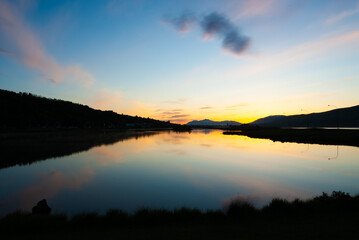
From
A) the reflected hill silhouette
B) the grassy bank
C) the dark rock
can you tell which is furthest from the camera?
the grassy bank

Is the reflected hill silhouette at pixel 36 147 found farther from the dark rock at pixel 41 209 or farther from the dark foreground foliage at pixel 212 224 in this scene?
the dark foreground foliage at pixel 212 224

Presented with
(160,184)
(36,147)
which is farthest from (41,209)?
(36,147)

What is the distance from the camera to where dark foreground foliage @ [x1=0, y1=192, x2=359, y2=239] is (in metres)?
8.38

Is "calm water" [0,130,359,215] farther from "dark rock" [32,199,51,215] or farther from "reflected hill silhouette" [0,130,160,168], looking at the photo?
"reflected hill silhouette" [0,130,160,168]

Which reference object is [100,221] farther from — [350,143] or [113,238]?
[350,143]

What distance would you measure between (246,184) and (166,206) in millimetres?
9778

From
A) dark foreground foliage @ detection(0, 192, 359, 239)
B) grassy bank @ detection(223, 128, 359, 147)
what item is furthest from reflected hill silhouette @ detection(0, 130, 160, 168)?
grassy bank @ detection(223, 128, 359, 147)

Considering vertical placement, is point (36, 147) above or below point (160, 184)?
above

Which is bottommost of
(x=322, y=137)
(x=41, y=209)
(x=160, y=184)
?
(x=160, y=184)

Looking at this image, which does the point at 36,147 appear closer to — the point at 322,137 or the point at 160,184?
the point at 160,184

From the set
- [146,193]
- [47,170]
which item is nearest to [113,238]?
[146,193]

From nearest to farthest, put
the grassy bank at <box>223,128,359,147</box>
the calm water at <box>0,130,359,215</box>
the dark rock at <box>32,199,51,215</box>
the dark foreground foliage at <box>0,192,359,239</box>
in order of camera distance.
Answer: the dark foreground foliage at <box>0,192,359,239</box>
the dark rock at <box>32,199,51,215</box>
the calm water at <box>0,130,359,215</box>
the grassy bank at <box>223,128,359,147</box>

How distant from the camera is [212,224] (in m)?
10.1

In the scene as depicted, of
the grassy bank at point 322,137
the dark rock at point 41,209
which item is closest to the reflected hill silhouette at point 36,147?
the dark rock at point 41,209
